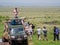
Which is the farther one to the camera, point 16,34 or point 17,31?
point 17,31

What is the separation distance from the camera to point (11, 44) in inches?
760

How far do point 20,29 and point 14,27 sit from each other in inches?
18.9

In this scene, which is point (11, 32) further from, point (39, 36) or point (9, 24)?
point (39, 36)

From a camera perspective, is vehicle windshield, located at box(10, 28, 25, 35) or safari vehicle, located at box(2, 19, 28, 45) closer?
safari vehicle, located at box(2, 19, 28, 45)

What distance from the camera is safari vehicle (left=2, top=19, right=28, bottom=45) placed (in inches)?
762

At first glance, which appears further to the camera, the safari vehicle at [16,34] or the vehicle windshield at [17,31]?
the vehicle windshield at [17,31]

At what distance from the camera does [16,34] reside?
1966cm

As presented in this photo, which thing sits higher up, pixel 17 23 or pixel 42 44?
pixel 17 23

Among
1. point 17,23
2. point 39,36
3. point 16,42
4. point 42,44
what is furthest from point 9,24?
point 39,36

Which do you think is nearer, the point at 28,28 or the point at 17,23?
the point at 17,23

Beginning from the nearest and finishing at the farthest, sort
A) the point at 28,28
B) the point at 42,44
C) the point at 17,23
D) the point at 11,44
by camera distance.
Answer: the point at 11,44 < the point at 17,23 < the point at 42,44 < the point at 28,28

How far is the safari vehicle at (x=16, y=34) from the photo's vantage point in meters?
19.4

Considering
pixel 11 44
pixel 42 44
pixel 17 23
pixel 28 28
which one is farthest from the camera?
pixel 28 28

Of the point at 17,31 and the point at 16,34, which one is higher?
the point at 17,31
